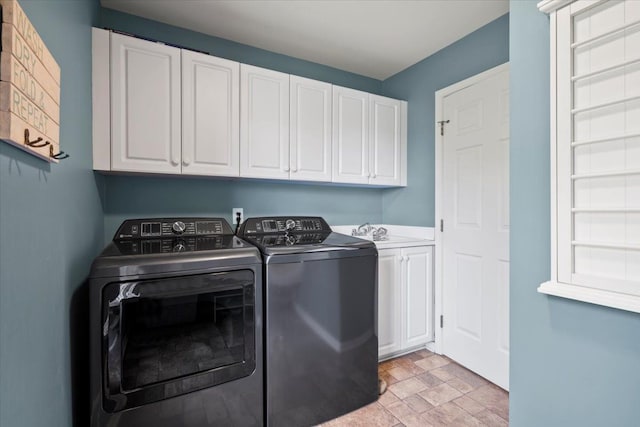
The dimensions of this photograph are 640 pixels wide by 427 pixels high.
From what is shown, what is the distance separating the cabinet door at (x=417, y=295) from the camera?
2.29 metres

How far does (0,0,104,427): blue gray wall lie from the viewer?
2.31 ft

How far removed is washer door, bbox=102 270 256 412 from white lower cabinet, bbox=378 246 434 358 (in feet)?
3.59

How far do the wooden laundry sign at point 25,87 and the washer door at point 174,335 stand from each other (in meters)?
0.65

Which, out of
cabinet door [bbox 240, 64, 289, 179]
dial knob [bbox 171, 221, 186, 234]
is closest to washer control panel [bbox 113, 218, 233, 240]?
dial knob [bbox 171, 221, 186, 234]

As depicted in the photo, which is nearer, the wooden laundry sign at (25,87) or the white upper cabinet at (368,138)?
the wooden laundry sign at (25,87)

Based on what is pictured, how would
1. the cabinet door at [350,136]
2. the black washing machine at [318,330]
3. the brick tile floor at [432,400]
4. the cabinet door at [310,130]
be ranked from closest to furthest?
the black washing machine at [318,330] < the brick tile floor at [432,400] < the cabinet door at [310,130] < the cabinet door at [350,136]

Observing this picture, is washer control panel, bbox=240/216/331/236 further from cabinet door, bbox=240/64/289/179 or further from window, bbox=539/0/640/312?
window, bbox=539/0/640/312

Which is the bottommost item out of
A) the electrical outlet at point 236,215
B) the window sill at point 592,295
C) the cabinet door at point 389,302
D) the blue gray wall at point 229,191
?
the cabinet door at point 389,302

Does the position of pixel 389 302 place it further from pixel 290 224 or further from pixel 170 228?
pixel 170 228

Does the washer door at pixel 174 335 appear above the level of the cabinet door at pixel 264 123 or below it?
below

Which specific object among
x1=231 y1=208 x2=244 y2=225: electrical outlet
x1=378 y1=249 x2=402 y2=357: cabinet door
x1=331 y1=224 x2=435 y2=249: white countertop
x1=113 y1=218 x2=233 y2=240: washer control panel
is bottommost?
x1=378 y1=249 x2=402 y2=357: cabinet door

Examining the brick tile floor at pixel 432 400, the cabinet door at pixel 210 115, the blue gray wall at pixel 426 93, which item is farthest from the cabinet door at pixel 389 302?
the cabinet door at pixel 210 115

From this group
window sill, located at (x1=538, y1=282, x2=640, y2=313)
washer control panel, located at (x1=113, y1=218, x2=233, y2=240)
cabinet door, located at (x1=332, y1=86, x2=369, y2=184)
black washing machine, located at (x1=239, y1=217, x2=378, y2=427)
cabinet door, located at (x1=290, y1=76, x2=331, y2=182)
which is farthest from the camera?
cabinet door, located at (x1=332, y1=86, x2=369, y2=184)

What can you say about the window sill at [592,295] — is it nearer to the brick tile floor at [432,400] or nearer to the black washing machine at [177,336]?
the brick tile floor at [432,400]
